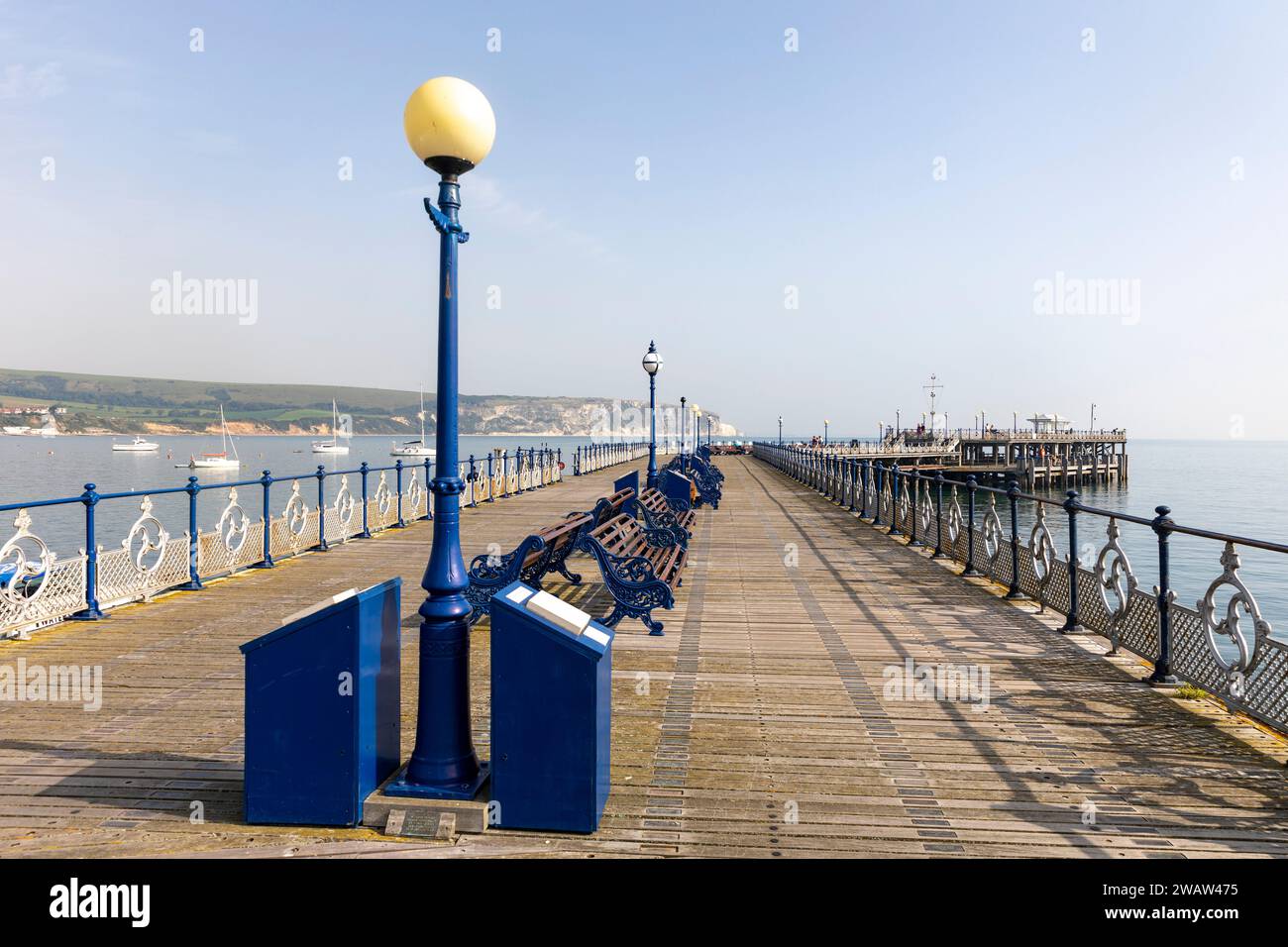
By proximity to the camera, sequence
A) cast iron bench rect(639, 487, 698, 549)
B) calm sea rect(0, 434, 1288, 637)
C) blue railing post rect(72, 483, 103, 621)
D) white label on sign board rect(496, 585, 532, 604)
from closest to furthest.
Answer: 1. white label on sign board rect(496, 585, 532, 604)
2. blue railing post rect(72, 483, 103, 621)
3. cast iron bench rect(639, 487, 698, 549)
4. calm sea rect(0, 434, 1288, 637)

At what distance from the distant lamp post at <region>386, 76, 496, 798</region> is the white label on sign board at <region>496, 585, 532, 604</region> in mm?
230

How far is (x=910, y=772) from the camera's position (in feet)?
13.9

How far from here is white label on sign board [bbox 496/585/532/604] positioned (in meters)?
3.71

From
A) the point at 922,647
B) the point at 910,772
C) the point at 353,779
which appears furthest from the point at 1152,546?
the point at 353,779

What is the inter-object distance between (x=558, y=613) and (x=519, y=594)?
0.28 meters

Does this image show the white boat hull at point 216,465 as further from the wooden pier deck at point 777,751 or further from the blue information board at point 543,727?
the blue information board at point 543,727

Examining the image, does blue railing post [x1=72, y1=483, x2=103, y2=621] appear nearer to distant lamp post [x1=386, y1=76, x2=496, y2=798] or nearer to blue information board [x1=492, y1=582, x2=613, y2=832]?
distant lamp post [x1=386, y1=76, x2=496, y2=798]

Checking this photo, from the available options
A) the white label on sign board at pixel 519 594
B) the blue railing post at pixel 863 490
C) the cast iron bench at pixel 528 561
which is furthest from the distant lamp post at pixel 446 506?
the blue railing post at pixel 863 490

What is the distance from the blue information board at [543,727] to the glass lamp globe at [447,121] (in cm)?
222

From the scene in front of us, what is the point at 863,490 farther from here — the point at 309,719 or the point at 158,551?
the point at 309,719

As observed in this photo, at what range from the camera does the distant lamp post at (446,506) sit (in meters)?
3.60

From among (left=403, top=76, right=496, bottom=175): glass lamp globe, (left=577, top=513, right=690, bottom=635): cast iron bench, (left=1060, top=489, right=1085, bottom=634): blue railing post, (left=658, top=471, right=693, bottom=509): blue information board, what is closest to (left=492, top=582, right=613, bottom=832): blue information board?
(left=403, top=76, right=496, bottom=175): glass lamp globe

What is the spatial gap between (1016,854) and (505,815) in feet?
7.68

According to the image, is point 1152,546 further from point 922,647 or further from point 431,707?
point 431,707
